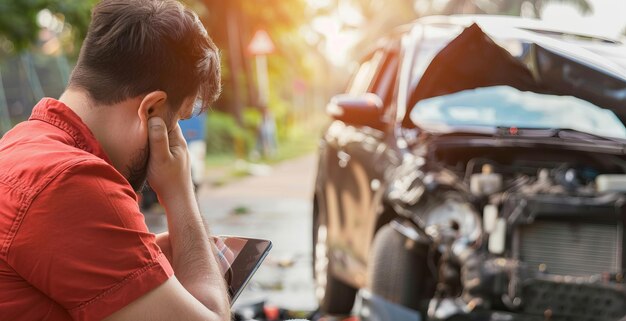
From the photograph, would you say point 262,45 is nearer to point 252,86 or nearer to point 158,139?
point 252,86

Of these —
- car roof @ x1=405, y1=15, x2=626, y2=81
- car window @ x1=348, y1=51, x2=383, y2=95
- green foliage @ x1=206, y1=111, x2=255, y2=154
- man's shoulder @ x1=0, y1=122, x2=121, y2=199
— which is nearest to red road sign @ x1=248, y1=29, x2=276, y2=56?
green foliage @ x1=206, y1=111, x2=255, y2=154

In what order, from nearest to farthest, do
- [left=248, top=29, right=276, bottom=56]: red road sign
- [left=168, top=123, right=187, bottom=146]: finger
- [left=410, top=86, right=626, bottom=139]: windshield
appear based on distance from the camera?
[left=168, top=123, right=187, bottom=146]: finger < [left=410, top=86, right=626, bottom=139]: windshield < [left=248, top=29, right=276, bottom=56]: red road sign

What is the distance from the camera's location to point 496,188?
4.58 metres

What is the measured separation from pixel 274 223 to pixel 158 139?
8.95 metres

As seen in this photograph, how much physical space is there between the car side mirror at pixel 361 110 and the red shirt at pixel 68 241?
3509mm

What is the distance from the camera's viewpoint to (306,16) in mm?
31281

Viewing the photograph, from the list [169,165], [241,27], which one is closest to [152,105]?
[169,165]

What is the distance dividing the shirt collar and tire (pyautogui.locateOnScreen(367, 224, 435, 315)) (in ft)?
9.08

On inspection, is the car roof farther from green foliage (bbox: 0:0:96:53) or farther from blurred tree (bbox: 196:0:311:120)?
blurred tree (bbox: 196:0:311:120)

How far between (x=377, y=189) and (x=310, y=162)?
20563 mm

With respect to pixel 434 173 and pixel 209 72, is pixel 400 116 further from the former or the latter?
pixel 209 72

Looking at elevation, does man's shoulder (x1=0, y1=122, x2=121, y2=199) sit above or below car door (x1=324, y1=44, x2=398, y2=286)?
above

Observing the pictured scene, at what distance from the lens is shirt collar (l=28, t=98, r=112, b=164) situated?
80.7 inches

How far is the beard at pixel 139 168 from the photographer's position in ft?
7.12
